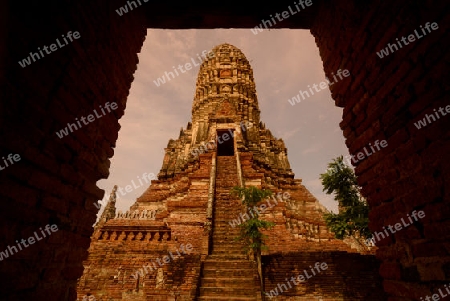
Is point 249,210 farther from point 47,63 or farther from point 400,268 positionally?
point 47,63

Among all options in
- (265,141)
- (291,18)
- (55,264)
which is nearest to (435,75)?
(291,18)

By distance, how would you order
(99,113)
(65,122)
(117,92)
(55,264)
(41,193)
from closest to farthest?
(41,193) → (55,264) → (65,122) → (99,113) → (117,92)

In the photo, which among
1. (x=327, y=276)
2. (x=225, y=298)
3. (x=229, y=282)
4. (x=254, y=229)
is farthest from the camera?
(x=254, y=229)

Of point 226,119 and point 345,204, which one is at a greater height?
point 226,119

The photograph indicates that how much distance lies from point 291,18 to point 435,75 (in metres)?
2.12

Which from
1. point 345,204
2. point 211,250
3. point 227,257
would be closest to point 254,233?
point 227,257

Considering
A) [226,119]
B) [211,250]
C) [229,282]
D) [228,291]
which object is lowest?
[228,291]

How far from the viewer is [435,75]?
1.58m

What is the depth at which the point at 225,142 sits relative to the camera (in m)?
21.6

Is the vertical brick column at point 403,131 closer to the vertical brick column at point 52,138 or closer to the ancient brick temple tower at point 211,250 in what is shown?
the vertical brick column at point 52,138

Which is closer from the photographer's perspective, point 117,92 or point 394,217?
point 394,217

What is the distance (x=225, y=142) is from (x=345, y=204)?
45.0 ft

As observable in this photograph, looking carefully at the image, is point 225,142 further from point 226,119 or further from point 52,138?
point 52,138

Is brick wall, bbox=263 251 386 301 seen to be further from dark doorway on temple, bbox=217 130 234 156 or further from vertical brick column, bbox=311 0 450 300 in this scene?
dark doorway on temple, bbox=217 130 234 156
